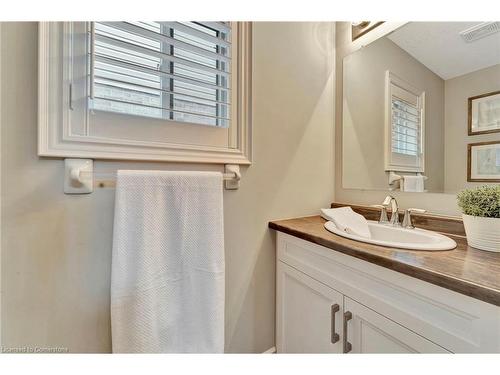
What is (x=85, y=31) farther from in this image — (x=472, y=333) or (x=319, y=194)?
(x=472, y=333)

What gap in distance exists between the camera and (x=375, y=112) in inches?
47.8

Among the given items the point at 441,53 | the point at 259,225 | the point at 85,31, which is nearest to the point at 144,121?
the point at 85,31

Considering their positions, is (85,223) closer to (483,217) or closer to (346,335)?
→ (346,335)

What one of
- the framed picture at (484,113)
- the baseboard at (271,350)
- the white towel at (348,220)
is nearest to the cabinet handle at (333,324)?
the white towel at (348,220)

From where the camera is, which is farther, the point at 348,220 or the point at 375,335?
the point at 348,220

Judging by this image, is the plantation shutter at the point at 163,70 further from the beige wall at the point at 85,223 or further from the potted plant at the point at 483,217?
the potted plant at the point at 483,217

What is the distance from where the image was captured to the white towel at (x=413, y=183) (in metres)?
1.03

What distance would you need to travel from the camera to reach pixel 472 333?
0.51 metres

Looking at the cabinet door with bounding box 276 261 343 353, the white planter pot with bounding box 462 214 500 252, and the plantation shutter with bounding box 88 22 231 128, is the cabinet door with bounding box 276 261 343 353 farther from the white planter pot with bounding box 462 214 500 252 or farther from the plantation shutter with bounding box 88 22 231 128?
the plantation shutter with bounding box 88 22 231 128

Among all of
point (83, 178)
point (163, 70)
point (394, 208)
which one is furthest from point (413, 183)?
point (83, 178)

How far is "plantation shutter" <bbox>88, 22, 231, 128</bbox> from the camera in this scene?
79 centimetres

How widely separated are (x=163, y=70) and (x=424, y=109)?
111 centimetres

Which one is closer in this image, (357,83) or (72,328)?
(72,328)

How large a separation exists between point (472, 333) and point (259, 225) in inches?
30.4
